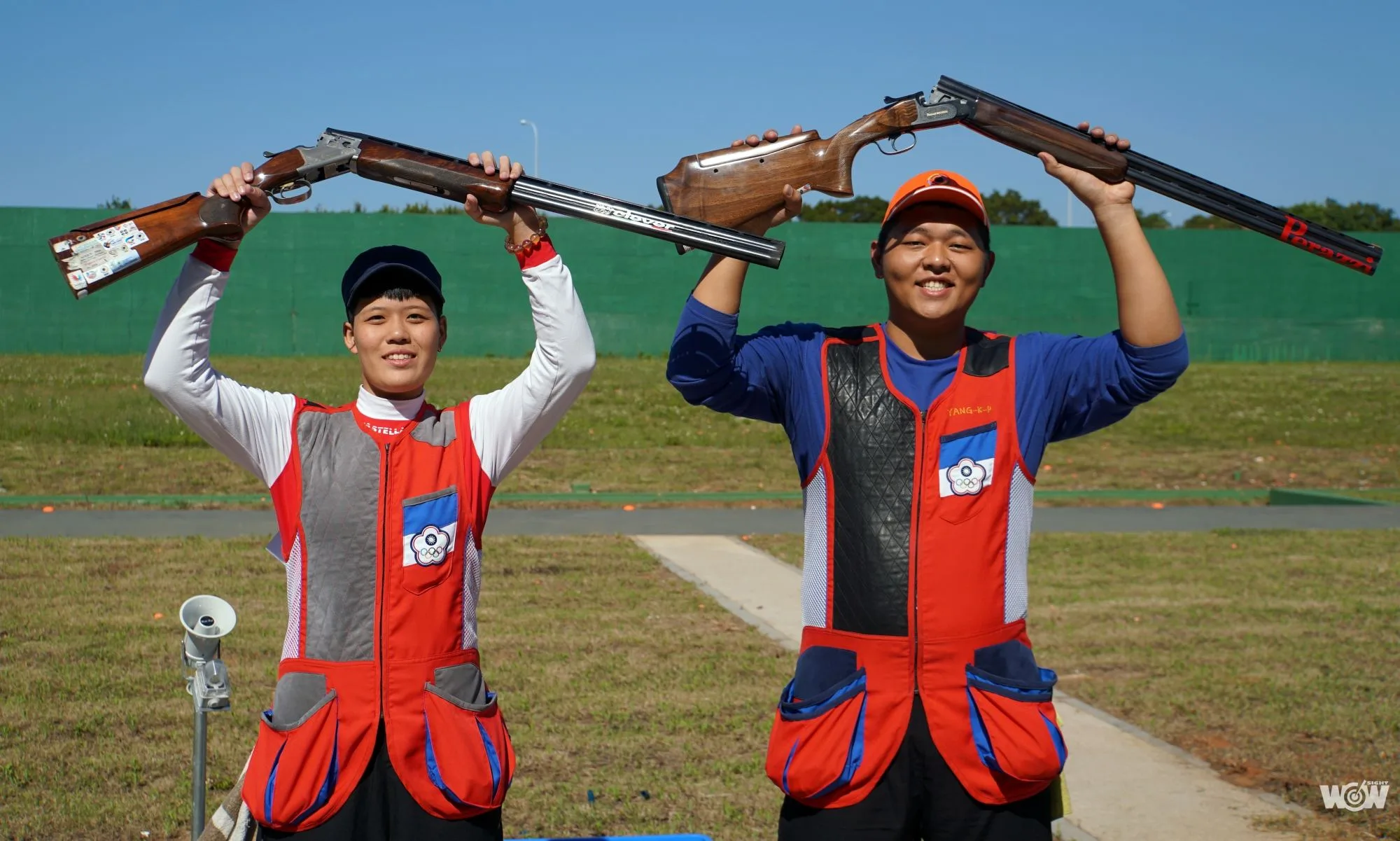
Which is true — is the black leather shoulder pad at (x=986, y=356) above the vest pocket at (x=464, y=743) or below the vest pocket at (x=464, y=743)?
above

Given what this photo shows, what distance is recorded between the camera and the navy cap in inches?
119

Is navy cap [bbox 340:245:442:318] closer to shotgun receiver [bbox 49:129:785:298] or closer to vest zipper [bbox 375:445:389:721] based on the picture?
shotgun receiver [bbox 49:129:785:298]

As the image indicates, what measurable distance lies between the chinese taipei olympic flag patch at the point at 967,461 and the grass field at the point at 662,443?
9.70 meters

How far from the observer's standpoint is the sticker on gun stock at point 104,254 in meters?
3.05

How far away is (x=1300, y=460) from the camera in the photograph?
50.5ft

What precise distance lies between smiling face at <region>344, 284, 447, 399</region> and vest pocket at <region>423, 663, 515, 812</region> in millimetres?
629

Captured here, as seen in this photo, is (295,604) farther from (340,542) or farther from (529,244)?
(529,244)

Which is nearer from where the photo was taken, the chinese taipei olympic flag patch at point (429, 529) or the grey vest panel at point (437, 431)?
the chinese taipei olympic flag patch at point (429, 529)

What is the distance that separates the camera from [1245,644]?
7207 millimetres

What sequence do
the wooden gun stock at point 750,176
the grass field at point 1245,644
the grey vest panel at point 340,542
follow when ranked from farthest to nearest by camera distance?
the grass field at point 1245,644 < the wooden gun stock at point 750,176 < the grey vest panel at point 340,542

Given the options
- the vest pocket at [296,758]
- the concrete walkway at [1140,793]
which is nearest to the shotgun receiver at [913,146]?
the vest pocket at [296,758]

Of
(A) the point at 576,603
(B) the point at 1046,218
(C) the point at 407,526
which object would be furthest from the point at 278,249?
(B) the point at 1046,218

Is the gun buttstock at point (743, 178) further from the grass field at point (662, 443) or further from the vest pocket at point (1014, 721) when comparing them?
the grass field at point (662, 443)
